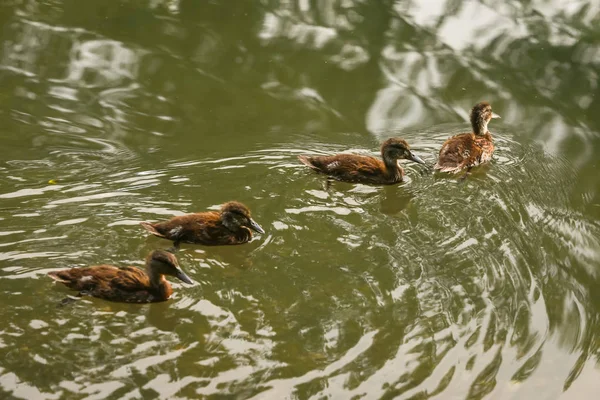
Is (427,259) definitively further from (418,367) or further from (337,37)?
(337,37)

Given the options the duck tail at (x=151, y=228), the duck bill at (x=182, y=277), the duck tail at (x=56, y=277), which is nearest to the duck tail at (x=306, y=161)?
the duck tail at (x=151, y=228)

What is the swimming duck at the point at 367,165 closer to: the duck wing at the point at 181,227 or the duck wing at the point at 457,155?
the duck wing at the point at 457,155

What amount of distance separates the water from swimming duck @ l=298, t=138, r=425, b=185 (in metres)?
0.09

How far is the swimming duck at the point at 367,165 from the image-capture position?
19.2 ft

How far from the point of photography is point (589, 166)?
6359mm

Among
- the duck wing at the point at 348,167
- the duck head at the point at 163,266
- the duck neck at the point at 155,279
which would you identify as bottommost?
the duck neck at the point at 155,279

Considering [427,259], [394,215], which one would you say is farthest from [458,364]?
[394,215]

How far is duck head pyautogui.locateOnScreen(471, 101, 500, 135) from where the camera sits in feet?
21.3

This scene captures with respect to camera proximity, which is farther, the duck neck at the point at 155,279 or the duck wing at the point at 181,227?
the duck wing at the point at 181,227

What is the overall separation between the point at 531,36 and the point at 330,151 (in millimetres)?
2958

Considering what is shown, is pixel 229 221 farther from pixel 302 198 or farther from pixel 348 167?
pixel 348 167

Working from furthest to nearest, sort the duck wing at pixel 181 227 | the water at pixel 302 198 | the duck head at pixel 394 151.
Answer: the duck head at pixel 394 151
the duck wing at pixel 181 227
the water at pixel 302 198

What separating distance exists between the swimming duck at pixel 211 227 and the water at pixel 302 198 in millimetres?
94

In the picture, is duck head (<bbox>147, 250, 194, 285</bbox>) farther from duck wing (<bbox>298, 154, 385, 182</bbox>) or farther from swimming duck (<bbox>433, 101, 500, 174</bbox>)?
swimming duck (<bbox>433, 101, 500, 174</bbox>)
